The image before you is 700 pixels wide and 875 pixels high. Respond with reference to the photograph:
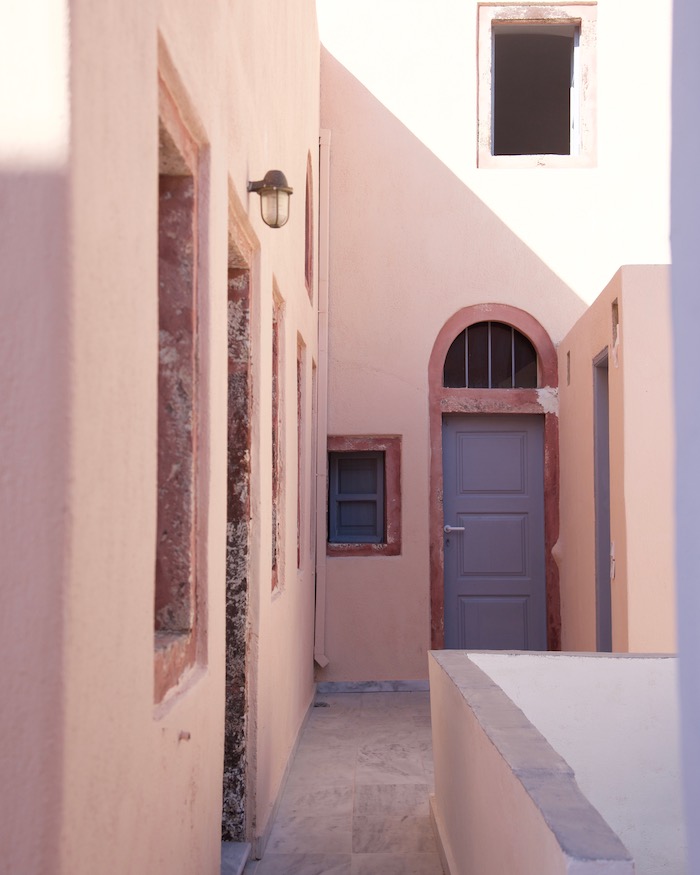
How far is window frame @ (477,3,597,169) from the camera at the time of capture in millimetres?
8625

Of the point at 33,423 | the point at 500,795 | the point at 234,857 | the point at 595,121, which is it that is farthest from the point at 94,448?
the point at 595,121

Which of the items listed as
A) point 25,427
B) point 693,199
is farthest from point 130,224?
point 693,199

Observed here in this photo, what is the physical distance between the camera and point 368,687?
8.28 m

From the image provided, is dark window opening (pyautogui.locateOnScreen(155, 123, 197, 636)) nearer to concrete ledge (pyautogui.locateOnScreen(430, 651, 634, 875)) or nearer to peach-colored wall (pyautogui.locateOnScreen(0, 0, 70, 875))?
concrete ledge (pyautogui.locateOnScreen(430, 651, 634, 875))

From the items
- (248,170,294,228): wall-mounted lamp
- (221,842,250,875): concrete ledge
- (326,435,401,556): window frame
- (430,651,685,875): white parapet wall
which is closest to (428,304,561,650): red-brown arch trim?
(326,435,401,556): window frame

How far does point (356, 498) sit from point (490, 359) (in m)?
1.61

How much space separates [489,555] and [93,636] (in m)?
6.95

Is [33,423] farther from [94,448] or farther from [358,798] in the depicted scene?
[358,798]

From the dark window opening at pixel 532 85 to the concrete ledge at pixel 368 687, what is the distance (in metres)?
4.70

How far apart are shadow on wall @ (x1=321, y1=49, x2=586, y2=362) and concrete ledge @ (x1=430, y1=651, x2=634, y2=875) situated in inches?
175

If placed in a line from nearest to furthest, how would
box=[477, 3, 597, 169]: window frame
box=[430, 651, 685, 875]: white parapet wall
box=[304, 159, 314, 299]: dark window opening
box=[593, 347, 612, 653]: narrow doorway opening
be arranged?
box=[430, 651, 685, 875]: white parapet wall < box=[593, 347, 612, 653]: narrow doorway opening < box=[304, 159, 314, 299]: dark window opening < box=[477, 3, 597, 169]: window frame

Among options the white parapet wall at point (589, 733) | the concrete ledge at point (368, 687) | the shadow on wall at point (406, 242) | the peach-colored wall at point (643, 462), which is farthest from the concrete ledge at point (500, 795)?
the shadow on wall at point (406, 242)

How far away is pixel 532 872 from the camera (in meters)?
2.21

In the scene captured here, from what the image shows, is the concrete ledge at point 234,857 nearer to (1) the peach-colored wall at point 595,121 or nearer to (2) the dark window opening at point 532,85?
(1) the peach-colored wall at point 595,121
